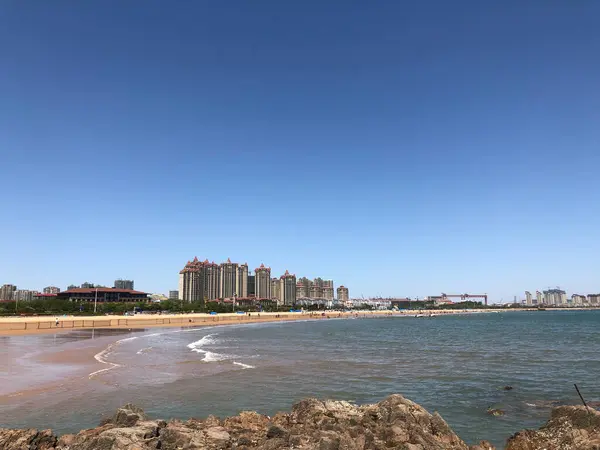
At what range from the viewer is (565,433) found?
1257 cm

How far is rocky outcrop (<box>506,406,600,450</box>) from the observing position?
Result: 12055 mm

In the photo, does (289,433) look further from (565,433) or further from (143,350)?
(143,350)

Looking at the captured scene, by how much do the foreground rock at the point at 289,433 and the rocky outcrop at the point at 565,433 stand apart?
1260 millimetres

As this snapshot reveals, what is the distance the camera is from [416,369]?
31.0m

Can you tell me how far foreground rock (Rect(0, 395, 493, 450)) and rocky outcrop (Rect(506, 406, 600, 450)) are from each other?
1.26 meters

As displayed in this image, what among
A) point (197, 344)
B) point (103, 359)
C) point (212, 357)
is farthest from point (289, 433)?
point (197, 344)

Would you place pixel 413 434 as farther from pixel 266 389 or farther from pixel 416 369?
pixel 416 369

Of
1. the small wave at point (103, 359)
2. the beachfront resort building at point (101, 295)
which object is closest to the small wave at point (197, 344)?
the small wave at point (103, 359)

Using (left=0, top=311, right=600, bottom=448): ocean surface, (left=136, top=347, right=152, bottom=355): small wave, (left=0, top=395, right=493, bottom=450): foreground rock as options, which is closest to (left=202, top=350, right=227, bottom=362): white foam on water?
(left=0, top=311, right=600, bottom=448): ocean surface

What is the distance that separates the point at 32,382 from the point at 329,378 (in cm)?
1789

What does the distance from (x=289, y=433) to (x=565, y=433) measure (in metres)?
8.26

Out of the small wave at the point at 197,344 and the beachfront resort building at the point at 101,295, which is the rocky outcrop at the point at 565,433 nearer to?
the small wave at the point at 197,344

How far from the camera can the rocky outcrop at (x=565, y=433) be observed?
12055 mm

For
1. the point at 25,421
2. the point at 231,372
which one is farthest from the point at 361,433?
the point at 231,372
